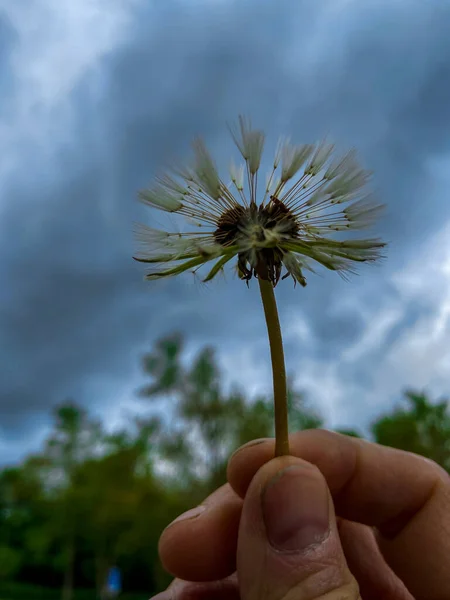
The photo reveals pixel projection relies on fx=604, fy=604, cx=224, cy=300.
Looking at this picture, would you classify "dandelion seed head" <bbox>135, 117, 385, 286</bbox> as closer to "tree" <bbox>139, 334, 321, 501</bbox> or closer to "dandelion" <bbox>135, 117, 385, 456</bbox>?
"dandelion" <bbox>135, 117, 385, 456</bbox>

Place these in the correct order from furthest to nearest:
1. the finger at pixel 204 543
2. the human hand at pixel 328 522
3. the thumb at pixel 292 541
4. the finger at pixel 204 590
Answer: the finger at pixel 204 590, the finger at pixel 204 543, the human hand at pixel 328 522, the thumb at pixel 292 541

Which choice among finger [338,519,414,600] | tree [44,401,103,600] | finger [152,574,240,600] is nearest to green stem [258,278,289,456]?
finger [152,574,240,600]

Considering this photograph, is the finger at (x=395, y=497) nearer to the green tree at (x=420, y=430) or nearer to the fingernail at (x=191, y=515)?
the fingernail at (x=191, y=515)

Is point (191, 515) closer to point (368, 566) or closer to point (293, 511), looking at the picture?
point (293, 511)

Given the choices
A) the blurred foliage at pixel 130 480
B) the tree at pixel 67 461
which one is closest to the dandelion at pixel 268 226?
the blurred foliage at pixel 130 480

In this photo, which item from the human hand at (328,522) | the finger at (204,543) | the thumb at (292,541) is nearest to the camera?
the thumb at (292,541)

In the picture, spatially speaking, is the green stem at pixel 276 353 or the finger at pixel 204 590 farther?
the finger at pixel 204 590

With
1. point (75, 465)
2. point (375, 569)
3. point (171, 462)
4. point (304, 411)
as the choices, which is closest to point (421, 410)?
point (304, 411)
